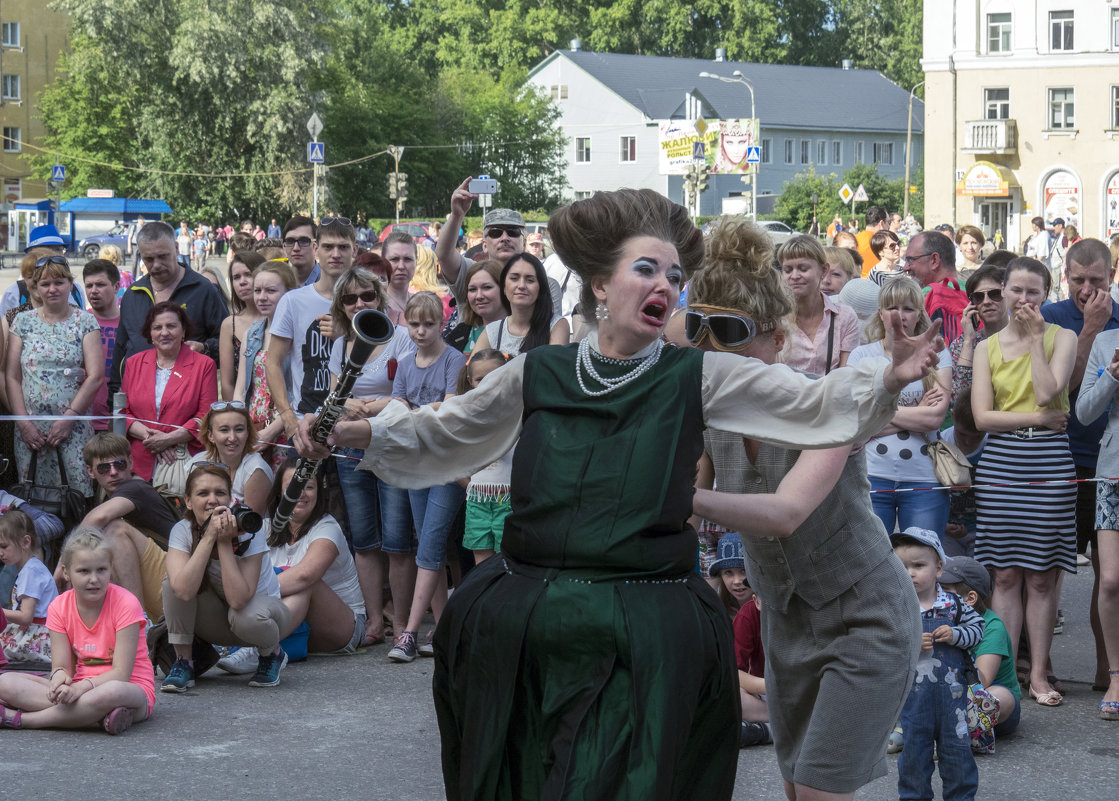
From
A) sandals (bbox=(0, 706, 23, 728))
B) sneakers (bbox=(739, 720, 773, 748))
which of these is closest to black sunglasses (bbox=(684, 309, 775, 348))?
sneakers (bbox=(739, 720, 773, 748))

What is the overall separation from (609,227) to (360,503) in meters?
4.95

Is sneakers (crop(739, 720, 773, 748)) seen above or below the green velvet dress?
below

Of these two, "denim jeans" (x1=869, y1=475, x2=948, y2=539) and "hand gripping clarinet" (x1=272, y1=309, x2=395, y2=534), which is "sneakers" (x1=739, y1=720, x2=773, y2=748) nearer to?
"denim jeans" (x1=869, y1=475, x2=948, y2=539)

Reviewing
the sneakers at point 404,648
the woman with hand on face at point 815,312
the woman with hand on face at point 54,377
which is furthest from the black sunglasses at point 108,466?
the woman with hand on face at point 815,312

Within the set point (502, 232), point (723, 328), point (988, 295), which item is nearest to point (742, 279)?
point (723, 328)

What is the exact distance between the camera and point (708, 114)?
8450 centimetres

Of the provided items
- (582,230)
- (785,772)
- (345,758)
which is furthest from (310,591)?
(582,230)

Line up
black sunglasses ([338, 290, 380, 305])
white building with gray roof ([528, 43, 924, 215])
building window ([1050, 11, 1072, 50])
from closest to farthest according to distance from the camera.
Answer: black sunglasses ([338, 290, 380, 305]) < building window ([1050, 11, 1072, 50]) < white building with gray roof ([528, 43, 924, 215])

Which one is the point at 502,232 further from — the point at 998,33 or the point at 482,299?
the point at 998,33

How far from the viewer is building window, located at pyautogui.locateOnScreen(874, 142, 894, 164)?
8981 cm

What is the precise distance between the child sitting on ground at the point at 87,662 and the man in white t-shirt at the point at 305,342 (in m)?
1.52

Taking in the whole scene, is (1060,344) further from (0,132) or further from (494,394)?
(0,132)

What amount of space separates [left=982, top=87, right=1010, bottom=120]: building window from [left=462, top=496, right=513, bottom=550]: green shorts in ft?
176

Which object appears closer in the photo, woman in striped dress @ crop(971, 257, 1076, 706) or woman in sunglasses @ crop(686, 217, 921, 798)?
woman in sunglasses @ crop(686, 217, 921, 798)
